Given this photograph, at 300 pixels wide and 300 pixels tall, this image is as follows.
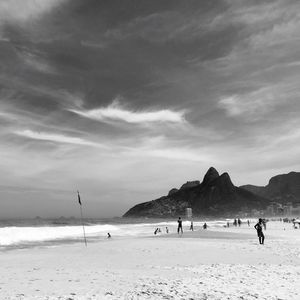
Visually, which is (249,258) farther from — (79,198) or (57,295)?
(79,198)

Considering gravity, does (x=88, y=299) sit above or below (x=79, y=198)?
below

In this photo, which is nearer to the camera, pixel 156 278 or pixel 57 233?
pixel 156 278

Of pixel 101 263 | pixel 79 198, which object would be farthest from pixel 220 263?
pixel 79 198

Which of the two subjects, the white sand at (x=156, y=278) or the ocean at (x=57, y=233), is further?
the ocean at (x=57, y=233)

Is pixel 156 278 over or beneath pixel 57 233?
over

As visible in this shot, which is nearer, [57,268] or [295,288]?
[295,288]

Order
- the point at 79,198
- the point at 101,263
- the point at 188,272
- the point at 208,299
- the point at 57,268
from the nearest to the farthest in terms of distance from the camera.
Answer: the point at 208,299, the point at 188,272, the point at 57,268, the point at 101,263, the point at 79,198

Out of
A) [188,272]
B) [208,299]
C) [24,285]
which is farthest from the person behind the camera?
[188,272]

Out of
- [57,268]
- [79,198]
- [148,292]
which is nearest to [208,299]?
[148,292]

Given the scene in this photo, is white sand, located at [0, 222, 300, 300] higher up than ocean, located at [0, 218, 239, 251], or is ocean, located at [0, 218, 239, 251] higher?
white sand, located at [0, 222, 300, 300]

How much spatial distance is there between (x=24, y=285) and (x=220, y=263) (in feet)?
32.1

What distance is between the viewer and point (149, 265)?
59.0 feet

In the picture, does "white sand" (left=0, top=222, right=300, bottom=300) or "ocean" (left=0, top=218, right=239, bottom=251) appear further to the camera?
"ocean" (left=0, top=218, right=239, bottom=251)

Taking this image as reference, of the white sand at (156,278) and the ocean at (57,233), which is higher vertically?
the white sand at (156,278)
